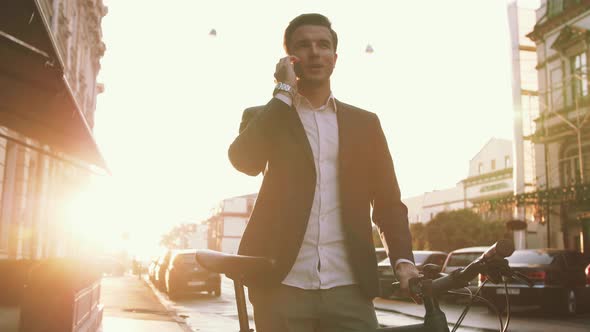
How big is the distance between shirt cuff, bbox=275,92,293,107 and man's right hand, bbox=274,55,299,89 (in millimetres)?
46

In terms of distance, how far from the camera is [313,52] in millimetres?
2514

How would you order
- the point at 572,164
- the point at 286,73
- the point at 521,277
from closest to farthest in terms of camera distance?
1. the point at 521,277
2. the point at 286,73
3. the point at 572,164

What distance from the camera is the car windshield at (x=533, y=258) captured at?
45.7ft

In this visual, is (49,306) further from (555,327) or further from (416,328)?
(555,327)

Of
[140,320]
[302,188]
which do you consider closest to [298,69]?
[302,188]

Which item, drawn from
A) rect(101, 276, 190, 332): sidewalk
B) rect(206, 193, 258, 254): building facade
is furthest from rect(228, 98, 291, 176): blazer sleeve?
rect(206, 193, 258, 254): building facade

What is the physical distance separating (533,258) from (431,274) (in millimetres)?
13017

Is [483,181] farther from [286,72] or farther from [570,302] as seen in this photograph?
[286,72]

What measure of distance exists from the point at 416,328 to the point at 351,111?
985 millimetres

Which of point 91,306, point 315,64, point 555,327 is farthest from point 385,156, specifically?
point 555,327

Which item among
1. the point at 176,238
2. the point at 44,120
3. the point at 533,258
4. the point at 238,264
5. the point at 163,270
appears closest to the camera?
the point at 238,264

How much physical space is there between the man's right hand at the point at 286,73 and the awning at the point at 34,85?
7.29 feet

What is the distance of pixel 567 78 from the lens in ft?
95.3

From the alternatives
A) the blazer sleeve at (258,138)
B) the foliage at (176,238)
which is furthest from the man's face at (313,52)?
the foliage at (176,238)
